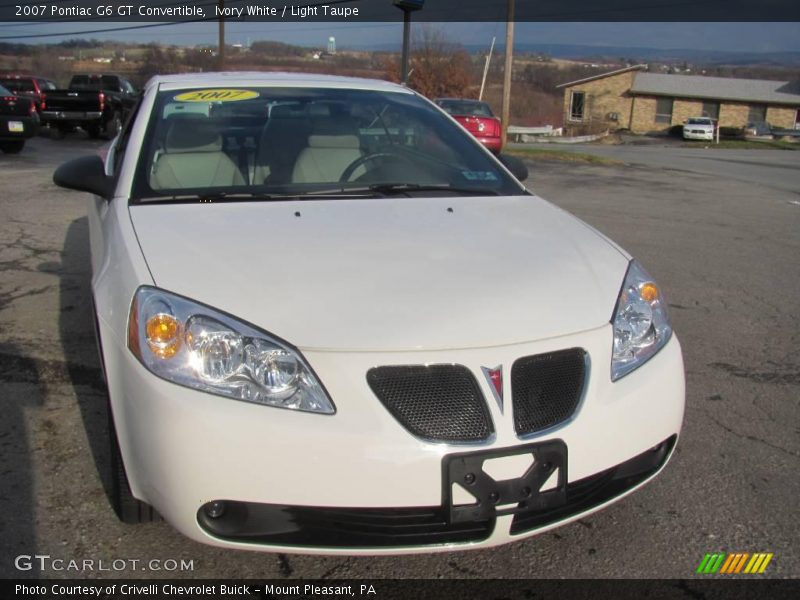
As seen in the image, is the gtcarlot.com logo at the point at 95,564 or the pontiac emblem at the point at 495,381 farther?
the gtcarlot.com logo at the point at 95,564

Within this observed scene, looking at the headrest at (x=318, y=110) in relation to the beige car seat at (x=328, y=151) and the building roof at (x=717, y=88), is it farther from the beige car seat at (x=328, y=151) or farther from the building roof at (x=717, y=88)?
the building roof at (x=717, y=88)

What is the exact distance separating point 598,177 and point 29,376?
1237 cm

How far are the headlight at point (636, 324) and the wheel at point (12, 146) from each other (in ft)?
51.9

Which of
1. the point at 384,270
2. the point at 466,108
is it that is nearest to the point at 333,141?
the point at 384,270

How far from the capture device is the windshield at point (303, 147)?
10.9 ft

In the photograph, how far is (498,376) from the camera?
6.91ft

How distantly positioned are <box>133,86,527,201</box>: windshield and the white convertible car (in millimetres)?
534

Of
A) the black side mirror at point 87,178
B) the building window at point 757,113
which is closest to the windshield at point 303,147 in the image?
the black side mirror at point 87,178

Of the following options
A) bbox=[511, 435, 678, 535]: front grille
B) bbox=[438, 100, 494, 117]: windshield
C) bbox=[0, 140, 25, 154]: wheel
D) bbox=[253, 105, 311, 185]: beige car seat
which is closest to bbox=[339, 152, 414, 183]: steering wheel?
bbox=[253, 105, 311, 185]: beige car seat

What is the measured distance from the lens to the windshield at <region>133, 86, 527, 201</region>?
331 centimetres

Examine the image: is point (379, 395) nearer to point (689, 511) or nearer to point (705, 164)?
point (689, 511)

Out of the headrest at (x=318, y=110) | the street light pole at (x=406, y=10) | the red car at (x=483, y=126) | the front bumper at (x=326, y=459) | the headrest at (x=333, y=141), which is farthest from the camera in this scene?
the red car at (x=483, y=126)

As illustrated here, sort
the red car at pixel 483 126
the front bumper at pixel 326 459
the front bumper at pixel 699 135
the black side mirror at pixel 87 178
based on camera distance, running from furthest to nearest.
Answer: the front bumper at pixel 699 135, the red car at pixel 483 126, the black side mirror at pixel 87 178, the front bumper at pixel 326 459

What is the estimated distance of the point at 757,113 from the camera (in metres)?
61.9
